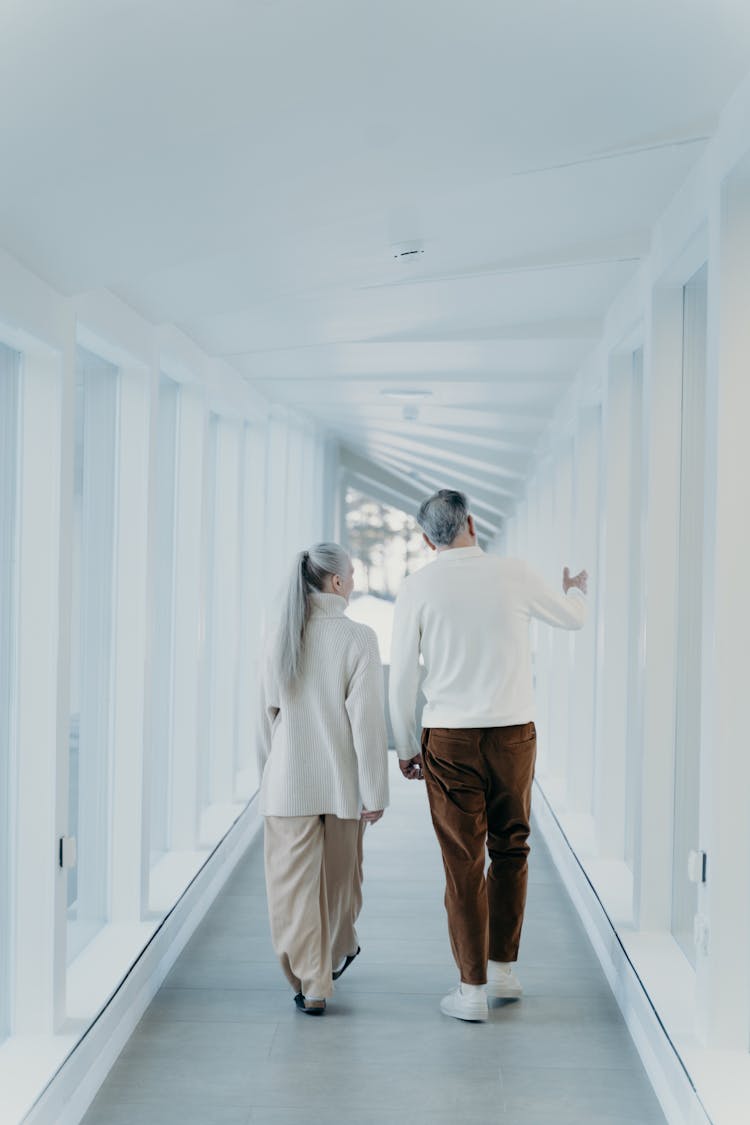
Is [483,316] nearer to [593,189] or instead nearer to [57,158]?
[593,189]

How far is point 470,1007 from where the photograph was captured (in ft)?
13.0

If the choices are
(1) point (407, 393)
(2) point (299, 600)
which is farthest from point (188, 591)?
(1) point (407, 393)

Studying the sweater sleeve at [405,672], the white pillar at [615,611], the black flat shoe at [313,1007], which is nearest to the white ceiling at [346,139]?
the white pillar at [615,611]

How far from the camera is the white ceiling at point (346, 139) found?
2246 mm

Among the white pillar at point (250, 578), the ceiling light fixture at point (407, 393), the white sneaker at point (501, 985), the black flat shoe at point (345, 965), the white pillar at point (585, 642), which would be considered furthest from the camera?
the white pillar at point (250, 578)

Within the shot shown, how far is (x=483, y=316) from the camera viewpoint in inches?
215

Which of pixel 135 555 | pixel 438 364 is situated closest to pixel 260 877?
pixel 135 555

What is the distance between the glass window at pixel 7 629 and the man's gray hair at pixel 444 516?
1394 mm

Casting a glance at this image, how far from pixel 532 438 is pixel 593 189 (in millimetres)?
5069

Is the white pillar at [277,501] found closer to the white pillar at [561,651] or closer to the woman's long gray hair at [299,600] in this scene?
the white pillar at [561,651]

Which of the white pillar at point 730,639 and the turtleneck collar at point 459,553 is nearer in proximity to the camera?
the white pillar at point 730,639

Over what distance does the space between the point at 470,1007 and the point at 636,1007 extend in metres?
0.55

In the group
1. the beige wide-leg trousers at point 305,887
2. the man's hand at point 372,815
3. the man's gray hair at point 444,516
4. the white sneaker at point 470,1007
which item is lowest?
the white sneaker at point 470,1007

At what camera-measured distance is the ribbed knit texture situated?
401 cm
